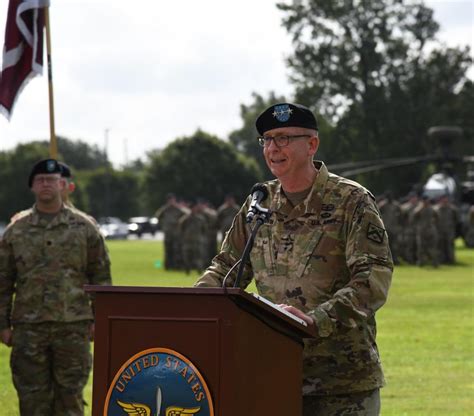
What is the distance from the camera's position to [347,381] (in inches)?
195

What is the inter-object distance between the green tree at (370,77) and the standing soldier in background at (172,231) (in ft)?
96.4

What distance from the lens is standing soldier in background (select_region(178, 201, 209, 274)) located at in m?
33.1

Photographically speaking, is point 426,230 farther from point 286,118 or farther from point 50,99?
point 286,118

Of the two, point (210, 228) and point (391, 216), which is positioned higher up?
point (391, 216)

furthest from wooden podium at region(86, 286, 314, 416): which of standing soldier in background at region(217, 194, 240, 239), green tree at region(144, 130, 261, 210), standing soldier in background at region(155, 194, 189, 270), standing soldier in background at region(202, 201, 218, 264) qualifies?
green tree at region(144, 130, 261, 210)

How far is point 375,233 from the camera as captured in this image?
192 inches

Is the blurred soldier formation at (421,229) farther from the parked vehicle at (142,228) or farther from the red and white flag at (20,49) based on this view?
the parked vehicle at (142,228)

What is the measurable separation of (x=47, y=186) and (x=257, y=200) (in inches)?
160

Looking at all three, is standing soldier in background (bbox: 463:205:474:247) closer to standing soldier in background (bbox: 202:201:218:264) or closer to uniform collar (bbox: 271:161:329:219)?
standing soldier in background (bbox: 202:201:218:264)

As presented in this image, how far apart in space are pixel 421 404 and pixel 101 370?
6909mm

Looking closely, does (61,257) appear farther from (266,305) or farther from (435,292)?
(435,292)

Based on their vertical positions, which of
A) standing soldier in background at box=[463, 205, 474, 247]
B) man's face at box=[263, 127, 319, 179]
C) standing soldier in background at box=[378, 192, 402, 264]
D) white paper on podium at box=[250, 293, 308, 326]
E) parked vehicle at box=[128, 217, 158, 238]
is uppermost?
man's face at box=[263, 127, 319, 179]

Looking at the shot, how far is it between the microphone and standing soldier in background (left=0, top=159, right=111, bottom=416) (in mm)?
3724

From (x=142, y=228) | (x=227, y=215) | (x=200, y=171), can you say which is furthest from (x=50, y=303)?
(x=142, y=228)
